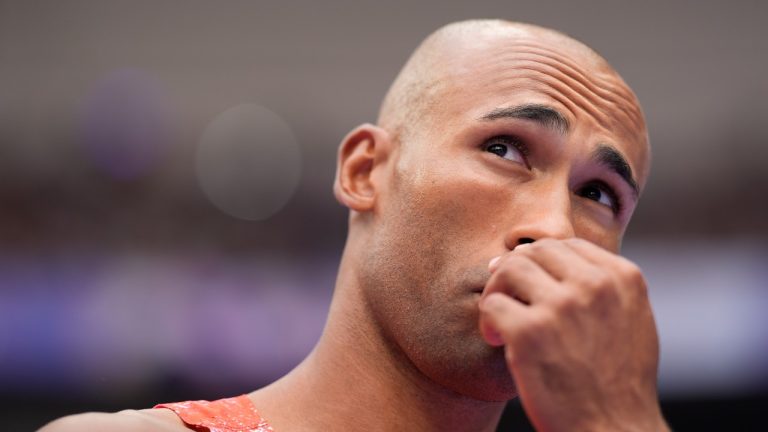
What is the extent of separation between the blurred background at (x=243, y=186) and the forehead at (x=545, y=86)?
8.85 feet

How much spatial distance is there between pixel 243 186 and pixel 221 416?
4689mm

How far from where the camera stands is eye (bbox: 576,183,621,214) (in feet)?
7.82

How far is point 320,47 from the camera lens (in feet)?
25.8

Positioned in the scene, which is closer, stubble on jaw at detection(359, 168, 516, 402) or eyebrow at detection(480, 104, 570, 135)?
stubble on jaw at detection(359, 168, 516, 402)

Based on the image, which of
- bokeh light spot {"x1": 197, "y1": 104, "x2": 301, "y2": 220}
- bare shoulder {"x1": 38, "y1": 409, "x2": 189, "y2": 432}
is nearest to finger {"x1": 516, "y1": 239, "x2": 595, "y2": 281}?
Answer: bare shoulder {"x1": 38, "y1": 409, "x2": 189, "y2": 432}

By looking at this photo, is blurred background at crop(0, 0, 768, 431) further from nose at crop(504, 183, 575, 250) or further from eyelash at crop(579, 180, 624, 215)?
nose at crop(504, 183, 575, 250)

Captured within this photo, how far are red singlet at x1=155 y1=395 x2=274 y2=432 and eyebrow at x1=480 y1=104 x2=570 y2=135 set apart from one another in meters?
0.88

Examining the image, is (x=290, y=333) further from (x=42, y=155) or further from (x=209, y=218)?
(x=42, y=155)

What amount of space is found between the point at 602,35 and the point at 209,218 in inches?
139

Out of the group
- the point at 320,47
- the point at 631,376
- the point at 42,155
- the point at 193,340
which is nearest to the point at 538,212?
the point at 631,376

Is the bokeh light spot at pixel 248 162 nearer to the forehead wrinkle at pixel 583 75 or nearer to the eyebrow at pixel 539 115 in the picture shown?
the forehead wrinkle at pixel 583 75

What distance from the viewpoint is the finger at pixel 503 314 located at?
1.75m

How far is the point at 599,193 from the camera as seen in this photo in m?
2.40

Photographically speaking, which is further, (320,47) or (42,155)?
(320,47)
